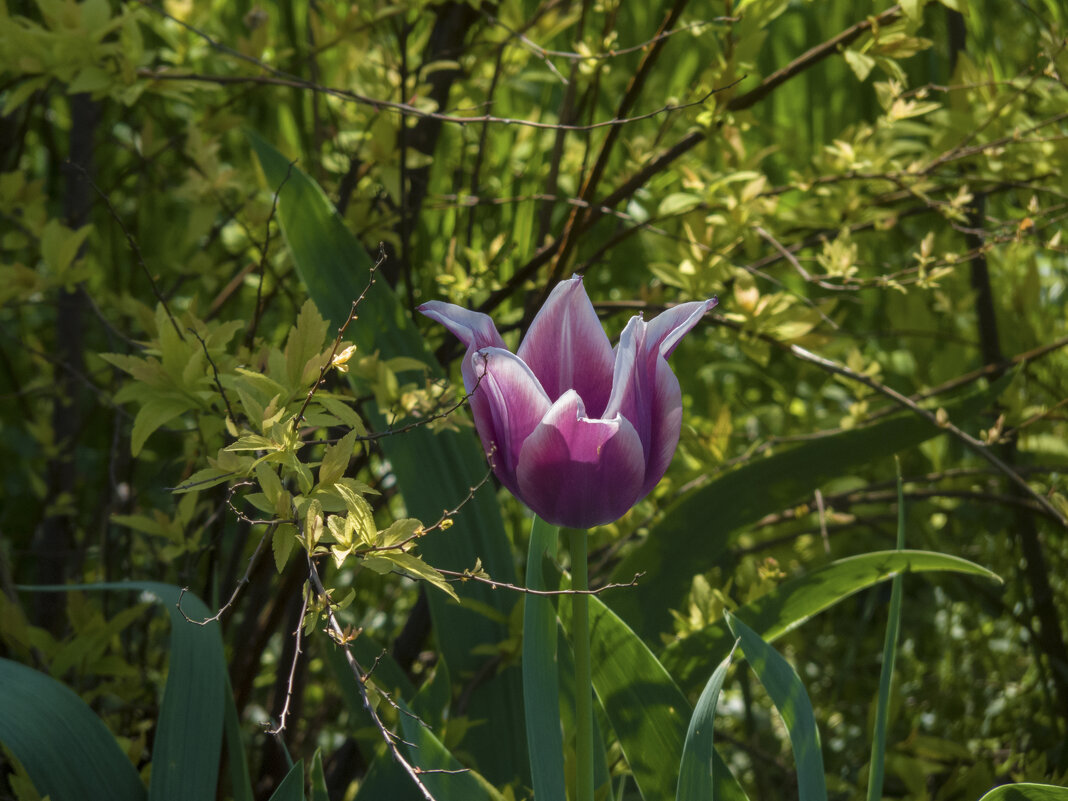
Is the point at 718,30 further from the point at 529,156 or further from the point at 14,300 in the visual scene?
the point at 14,300

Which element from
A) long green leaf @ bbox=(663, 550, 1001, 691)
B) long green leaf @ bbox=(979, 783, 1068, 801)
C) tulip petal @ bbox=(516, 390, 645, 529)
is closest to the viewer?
tulip petal @ bbox=(516, 390, 645, 529)

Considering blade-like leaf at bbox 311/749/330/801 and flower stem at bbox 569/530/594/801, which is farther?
blade-like leaf at bbox 311/749/330/801

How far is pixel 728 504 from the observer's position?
3.40 ft

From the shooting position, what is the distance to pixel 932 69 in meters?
2.05

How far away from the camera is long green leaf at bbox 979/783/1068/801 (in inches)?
27.7

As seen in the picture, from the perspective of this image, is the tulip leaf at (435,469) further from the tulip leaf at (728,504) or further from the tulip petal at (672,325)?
the tulip petal at (672,325)

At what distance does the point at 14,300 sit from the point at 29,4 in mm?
646

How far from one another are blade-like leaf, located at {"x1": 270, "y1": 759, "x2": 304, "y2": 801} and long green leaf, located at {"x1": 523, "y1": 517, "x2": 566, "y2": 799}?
0.54 feet

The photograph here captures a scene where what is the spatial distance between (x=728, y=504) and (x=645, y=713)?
301 mm

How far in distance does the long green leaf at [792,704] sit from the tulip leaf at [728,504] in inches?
10.8

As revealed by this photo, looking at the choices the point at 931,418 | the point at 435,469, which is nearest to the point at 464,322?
the point at 435,469

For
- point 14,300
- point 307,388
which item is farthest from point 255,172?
point 307,388

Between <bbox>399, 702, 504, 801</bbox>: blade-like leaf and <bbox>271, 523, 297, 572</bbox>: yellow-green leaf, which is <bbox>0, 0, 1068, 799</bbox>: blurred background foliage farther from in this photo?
<bbox>399, 702, 504, 801</bbox>: blade-like leaf

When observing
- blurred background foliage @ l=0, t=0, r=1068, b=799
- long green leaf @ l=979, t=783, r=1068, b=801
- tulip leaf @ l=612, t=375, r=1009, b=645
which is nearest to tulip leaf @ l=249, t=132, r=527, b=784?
blurred background foliage @ l=0, t=0, r=1068, b=799
